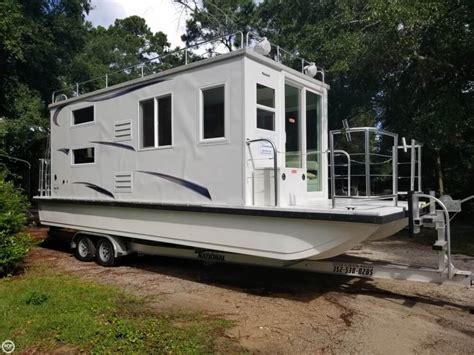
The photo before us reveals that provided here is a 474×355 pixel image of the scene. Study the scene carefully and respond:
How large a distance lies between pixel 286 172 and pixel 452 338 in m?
2.70

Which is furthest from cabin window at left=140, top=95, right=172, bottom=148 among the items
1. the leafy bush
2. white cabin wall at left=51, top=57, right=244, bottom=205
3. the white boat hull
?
the leafy bush

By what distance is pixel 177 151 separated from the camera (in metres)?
6.39

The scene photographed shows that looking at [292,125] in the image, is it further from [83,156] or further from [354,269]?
[83,156]

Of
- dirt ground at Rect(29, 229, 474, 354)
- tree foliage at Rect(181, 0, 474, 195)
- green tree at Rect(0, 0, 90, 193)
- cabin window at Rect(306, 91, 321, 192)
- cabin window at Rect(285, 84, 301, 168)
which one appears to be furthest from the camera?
green tree at Rect(0, 0, 90, 193)

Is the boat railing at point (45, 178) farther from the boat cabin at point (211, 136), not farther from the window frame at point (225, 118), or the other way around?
the window frame at point (225, 118)

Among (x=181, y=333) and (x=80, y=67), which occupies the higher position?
(x=80, y=67)

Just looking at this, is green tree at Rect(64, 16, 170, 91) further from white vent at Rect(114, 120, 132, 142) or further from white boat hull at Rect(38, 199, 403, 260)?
white boat hull at Rect(38, 199, 403, 260)

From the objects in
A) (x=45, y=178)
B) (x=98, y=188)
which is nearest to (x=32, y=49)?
(x=45, y=178)

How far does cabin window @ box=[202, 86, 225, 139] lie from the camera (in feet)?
19.4

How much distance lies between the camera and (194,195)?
6.13m

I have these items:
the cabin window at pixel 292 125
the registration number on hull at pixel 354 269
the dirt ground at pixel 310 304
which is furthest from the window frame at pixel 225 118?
the registration number on hull at pixel 354 269

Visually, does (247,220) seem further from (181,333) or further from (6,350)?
(6,350)

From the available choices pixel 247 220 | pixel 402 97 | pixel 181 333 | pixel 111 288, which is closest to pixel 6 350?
pixel 181 333

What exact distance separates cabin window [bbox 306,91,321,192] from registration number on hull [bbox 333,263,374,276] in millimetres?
1696
